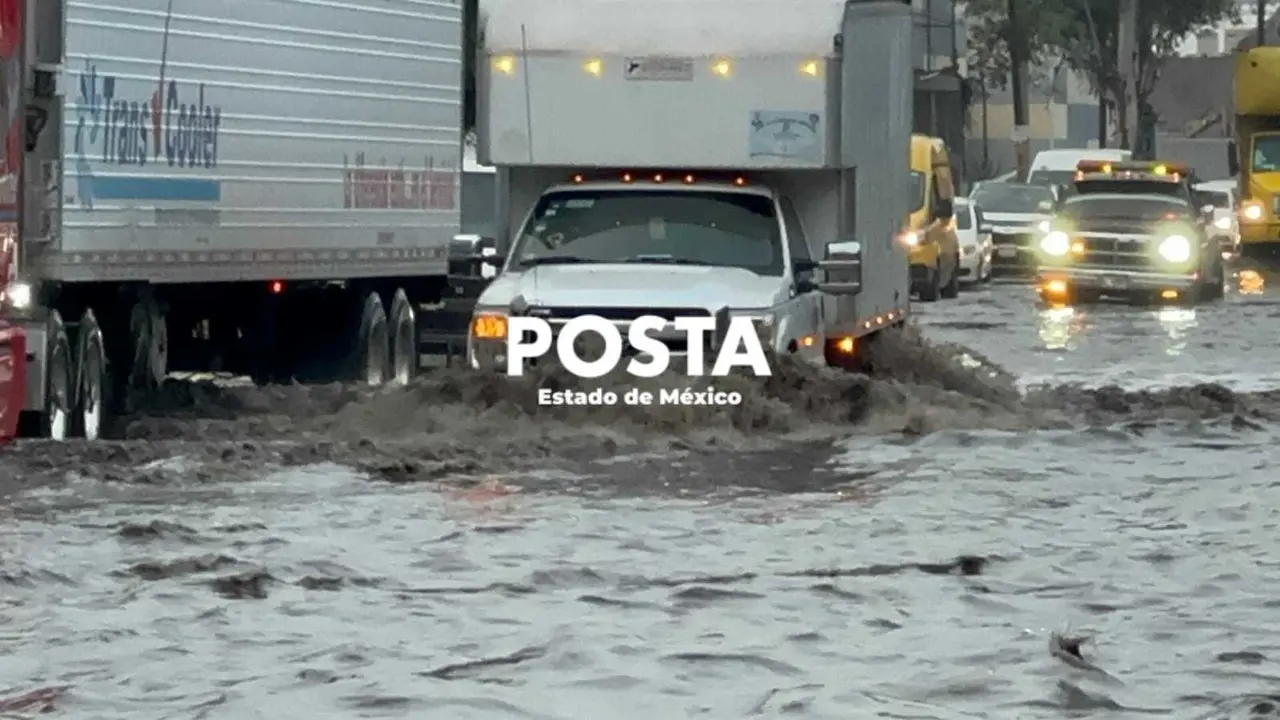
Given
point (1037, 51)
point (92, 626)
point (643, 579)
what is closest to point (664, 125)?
point (643, 579)

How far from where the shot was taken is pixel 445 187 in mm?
26766

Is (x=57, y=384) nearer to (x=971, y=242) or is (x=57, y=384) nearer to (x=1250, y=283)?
(x=971, y=242)

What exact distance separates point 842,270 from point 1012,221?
1394 inches

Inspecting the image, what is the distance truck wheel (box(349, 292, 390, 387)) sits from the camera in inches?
987

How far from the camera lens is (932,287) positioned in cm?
4262

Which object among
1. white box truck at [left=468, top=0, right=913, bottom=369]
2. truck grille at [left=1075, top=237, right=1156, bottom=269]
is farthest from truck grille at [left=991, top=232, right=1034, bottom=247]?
white box truck at [left=468, top=0, right=913, bottom=369]

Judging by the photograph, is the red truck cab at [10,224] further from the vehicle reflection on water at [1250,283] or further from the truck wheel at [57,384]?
the vehicle reflection on water at [1250,283]

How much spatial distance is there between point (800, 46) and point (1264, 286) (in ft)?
95.6

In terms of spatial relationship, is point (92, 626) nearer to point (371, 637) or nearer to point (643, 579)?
point (371, 637)

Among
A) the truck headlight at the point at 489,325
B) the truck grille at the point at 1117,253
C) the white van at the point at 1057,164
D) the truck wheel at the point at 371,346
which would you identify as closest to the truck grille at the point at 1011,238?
the white van at the point at 1057,164

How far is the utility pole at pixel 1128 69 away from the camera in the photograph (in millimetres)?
74688

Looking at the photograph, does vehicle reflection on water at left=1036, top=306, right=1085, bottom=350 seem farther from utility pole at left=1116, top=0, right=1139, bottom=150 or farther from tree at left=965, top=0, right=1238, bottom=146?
tree at left=965, top=0, right=1238, bottom=146

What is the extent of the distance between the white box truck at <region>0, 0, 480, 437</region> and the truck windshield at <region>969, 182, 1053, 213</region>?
2759 centimetres

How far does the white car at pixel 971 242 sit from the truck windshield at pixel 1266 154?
5.37 metres
